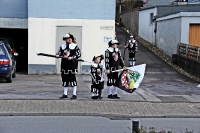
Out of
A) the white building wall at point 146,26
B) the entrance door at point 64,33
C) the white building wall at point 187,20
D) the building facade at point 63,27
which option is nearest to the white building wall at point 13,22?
the building facade at point 63,27

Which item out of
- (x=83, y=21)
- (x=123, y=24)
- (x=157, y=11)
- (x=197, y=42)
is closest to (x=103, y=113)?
(x=83, y=21)

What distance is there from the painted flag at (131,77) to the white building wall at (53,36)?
8.07 m

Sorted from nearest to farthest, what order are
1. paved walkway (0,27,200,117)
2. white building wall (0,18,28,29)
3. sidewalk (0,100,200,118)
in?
sidewalk (0,100,200,118), paved walkway (0,27,200,117), white building wall (0,18,28,29)

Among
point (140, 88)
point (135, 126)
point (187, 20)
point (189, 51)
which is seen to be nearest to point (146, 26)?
point (187, 20)

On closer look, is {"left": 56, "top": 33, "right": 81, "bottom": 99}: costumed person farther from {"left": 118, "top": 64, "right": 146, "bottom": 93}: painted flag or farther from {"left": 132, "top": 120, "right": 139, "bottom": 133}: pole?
{"left": 132, "top": 120, "right": 139, "bottom": 133}: pole

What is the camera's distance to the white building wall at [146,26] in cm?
3206

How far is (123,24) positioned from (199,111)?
118ft

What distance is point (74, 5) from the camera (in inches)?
802

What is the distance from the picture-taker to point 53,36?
66.6ft

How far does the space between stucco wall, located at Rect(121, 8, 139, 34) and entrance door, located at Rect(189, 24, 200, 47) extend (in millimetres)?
15602

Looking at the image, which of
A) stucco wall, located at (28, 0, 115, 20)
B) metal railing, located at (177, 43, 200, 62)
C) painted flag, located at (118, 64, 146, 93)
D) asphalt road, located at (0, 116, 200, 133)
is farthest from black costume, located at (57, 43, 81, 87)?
metal railing, located at (177, 43, 200, 62)

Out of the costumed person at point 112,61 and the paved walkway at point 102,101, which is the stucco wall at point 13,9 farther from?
the costumed person at point 112,61

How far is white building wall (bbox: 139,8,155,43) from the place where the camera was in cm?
3206

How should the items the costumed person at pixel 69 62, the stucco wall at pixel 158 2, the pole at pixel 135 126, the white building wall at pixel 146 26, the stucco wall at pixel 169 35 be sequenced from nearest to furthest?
the pole at pixel 135 126, the costumed person at pixel 69 62, the stucco wall at pixel 169 35, the white building wall at pixel 146 26, the stucco wall at pixel 158 2
